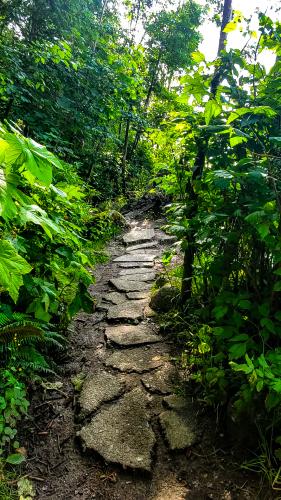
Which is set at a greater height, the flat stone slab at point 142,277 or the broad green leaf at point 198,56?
the broad green leaf at point 198,56

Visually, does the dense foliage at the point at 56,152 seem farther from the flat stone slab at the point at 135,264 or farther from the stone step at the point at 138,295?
the stone step at the point at 138,295

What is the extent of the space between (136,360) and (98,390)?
0.54 m

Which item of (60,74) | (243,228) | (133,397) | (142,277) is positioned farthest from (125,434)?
(60,74)

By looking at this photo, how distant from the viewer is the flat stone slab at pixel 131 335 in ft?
11.7

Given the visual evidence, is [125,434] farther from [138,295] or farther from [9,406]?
[138,295]

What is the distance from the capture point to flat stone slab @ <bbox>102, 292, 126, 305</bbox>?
4664mm

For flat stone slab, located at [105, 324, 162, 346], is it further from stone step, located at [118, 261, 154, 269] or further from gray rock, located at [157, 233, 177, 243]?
gray rock, located at [157, 233, 177, 243]

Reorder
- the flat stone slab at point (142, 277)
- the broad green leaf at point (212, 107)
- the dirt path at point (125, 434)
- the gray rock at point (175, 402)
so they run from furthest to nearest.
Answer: the flat stone slab at point (142, 277) → the gray rock at point (175, 402) → the dirt path at point (125, 434) → the broad green leaf at point (212, 107)

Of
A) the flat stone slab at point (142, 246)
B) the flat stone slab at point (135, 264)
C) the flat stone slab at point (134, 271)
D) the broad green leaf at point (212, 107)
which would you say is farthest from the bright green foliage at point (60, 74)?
the broad green leaf at point (212, 107)

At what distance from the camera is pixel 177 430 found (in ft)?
7.80

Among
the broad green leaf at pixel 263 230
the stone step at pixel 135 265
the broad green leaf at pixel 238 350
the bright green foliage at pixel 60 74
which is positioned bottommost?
the stone step at pixel 135 265

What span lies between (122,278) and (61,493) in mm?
3728

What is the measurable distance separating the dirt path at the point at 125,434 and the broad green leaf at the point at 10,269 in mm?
1649

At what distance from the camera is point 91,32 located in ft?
24.4
